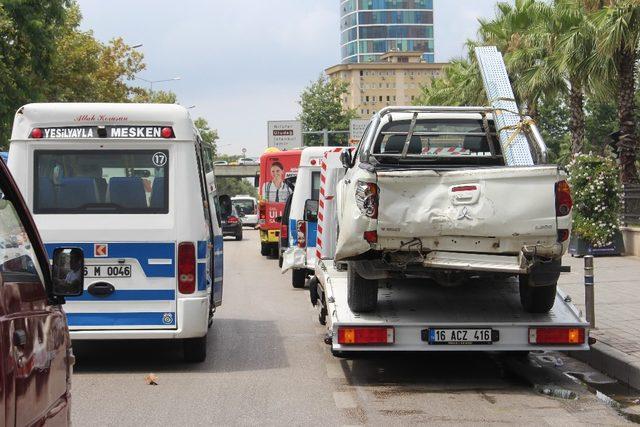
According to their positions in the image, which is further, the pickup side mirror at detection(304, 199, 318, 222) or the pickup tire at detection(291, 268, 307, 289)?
the pickup tire at detection(291, 268, 307, 289)

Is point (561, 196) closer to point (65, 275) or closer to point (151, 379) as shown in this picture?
point (151, 379)

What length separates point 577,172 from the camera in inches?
896

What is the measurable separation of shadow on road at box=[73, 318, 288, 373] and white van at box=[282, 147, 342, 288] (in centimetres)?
413

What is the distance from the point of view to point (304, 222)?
16891mm

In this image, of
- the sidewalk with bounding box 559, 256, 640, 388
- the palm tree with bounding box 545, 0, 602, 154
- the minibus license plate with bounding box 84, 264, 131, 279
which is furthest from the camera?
the palm tree with bounding box 545, 0, 602, 154

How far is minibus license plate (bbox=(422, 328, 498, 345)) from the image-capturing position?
8.31 meters

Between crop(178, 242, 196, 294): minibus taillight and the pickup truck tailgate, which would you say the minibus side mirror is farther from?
the pickup truck tailgate

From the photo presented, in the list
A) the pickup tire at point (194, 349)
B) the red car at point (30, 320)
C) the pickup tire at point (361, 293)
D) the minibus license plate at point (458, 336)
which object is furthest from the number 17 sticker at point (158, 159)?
the red car at point (30, 320)

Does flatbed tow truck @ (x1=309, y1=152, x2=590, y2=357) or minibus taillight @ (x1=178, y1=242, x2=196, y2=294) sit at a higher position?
minibus taillight @ (x1=178, y1=242, x2=196, y2=294)

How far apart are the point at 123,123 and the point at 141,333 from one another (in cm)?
203

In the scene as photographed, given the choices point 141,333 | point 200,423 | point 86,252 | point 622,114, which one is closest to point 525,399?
point 200,423

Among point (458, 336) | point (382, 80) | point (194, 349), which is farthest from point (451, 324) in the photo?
point (382, 80)

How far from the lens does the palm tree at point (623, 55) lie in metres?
21.0

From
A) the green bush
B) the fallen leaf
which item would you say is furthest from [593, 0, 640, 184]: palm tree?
the fallen leaf
